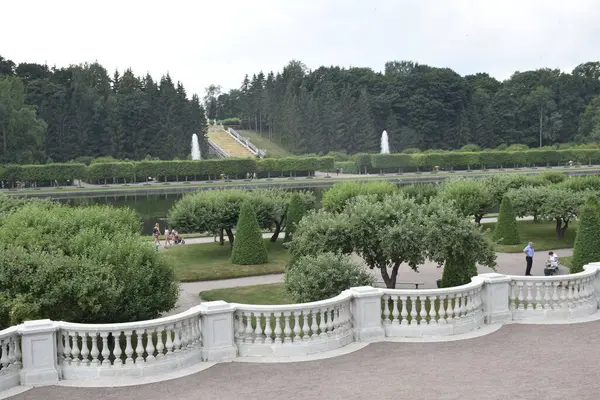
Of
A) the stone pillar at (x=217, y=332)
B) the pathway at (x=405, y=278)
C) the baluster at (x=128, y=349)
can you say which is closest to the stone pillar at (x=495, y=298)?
the stone pillar at (x=217, y=332)

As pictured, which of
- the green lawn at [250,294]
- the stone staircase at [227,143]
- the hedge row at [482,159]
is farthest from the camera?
the stone staircase at [227,143]

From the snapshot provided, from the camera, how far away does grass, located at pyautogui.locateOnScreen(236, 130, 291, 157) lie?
141188mm

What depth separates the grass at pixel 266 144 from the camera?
14119cm

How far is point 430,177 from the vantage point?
341 feet

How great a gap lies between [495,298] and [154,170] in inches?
3398

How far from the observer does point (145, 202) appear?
76625mm

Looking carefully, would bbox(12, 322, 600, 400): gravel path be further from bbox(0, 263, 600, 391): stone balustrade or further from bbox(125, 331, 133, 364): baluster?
bbox(125, 331, 133, 364): baluster

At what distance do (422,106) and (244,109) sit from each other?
4377 centimetres

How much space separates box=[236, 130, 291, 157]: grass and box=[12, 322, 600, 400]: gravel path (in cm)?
12367

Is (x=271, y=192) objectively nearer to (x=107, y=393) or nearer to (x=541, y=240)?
(x=541, y=240)

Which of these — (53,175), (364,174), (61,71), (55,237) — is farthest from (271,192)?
(61,71)

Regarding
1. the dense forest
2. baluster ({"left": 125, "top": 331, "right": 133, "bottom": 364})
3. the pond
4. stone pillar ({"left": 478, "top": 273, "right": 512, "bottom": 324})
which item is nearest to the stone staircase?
the dense forest

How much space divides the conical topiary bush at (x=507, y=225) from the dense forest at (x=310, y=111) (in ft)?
251

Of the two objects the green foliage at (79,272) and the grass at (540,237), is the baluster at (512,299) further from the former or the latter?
the grass at (540,237)
